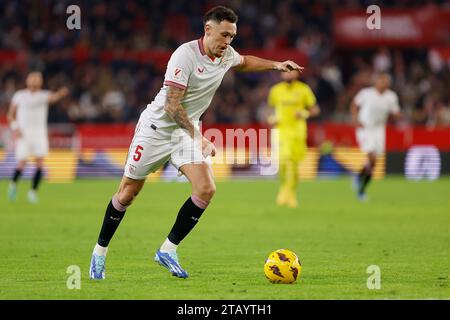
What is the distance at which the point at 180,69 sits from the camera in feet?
30.9

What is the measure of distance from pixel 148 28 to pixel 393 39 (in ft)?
27.3

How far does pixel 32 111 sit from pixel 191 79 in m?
12.3

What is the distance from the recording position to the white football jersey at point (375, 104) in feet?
72.3

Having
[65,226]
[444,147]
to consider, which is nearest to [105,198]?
[65,226]

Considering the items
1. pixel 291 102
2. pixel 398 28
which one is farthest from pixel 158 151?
pixel 398 28

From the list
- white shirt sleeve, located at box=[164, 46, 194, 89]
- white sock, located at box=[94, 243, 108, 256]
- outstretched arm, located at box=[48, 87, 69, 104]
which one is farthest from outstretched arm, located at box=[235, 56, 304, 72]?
outstretched arm, located at box=[48, 87, 69, 104]

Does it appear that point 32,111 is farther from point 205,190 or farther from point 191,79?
point 205,190

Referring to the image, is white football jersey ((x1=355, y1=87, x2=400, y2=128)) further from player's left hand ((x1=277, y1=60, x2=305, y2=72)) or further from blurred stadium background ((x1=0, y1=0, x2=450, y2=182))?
player's left hand ((x1=277, y1=60, x2=305, y2=72))

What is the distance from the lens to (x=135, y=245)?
42.1ft

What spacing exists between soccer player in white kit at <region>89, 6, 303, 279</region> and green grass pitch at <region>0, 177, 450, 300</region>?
46 centimetres

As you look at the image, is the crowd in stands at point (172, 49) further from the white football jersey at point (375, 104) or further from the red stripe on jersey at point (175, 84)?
the red stripe on jersey at point (175, 84)

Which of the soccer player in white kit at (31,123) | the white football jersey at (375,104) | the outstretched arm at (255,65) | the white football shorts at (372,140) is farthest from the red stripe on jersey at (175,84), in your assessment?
the white football jersey at (375,104)

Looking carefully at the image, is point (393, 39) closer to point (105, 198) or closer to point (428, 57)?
point (428, 57)
